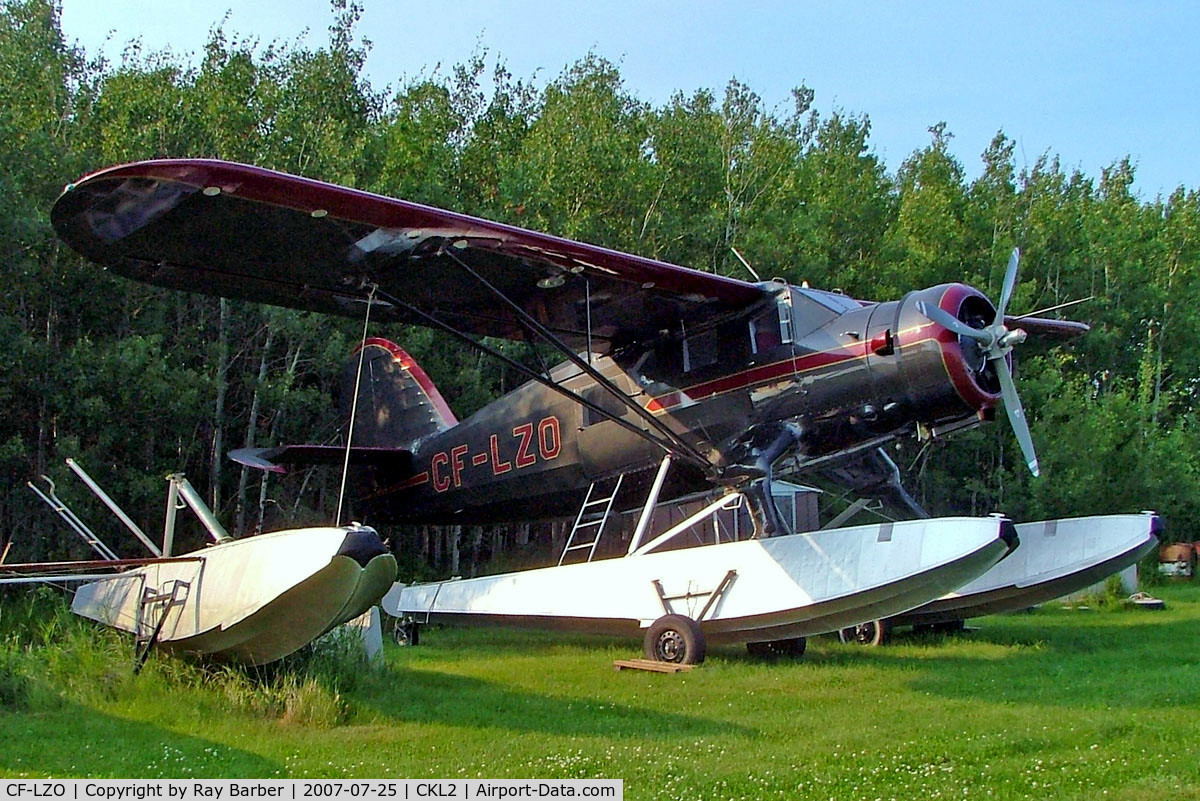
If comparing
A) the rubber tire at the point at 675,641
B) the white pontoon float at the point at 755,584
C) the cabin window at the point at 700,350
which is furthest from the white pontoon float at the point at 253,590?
the cabin window at the point at 700,350

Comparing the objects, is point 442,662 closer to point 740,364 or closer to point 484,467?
point 484,467

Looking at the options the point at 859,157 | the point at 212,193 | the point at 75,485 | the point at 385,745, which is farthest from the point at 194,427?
the point at 859,157

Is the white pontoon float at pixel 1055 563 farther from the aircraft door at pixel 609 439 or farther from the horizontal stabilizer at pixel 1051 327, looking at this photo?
the aircraft door at pixel 609 439

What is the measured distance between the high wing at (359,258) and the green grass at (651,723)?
8.86ft

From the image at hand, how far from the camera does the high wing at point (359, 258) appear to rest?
6.24 metres

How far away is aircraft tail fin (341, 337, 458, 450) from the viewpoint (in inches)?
488

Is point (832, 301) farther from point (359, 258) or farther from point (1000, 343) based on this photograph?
point (359, 258)

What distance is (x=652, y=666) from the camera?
7.51 meters

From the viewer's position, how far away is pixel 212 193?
6.15 meters

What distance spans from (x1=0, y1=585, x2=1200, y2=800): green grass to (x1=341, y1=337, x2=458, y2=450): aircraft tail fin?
179 inches

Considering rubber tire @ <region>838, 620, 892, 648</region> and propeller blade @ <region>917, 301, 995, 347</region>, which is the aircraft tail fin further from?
propeller blade @ <region>917, 301, 995, 347</region>

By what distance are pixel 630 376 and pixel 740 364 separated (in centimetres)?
125
